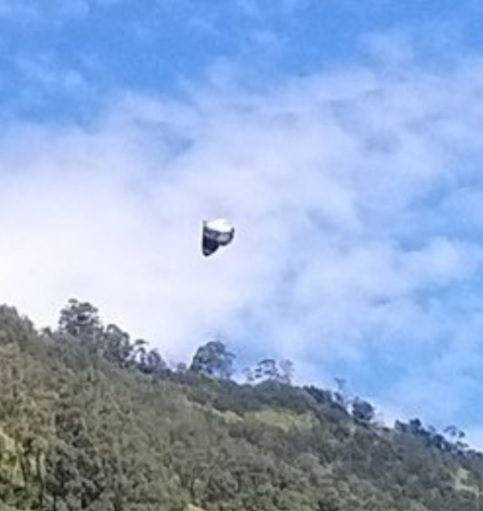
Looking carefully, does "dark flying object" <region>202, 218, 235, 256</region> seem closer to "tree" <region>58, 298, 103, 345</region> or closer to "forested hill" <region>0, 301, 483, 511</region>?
"forested hill" <region>0, 301, 483, 511</region>

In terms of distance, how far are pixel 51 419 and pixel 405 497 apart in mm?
53766

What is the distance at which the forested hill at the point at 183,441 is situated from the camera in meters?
108

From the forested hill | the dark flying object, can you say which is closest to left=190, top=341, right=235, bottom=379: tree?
the forested hill

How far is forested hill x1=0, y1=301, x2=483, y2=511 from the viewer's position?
354 ft

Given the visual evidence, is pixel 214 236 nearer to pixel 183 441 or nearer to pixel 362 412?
pixel 183 441

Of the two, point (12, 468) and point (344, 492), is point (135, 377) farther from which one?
point (12, 468)

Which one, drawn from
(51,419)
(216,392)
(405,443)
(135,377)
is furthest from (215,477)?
(405,443)

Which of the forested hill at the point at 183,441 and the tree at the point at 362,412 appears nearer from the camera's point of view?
the forested hill at the point at 183,441

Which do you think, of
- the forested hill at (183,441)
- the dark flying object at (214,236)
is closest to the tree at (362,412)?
the forested hill at (183,441)

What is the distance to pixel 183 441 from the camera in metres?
129

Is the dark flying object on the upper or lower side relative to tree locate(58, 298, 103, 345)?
lower

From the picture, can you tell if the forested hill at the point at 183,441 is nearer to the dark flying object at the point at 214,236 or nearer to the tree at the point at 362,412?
the tree at the point at 362,412

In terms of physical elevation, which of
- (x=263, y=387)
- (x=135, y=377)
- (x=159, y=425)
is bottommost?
(x=159, y=425)

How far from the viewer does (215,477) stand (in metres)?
123
